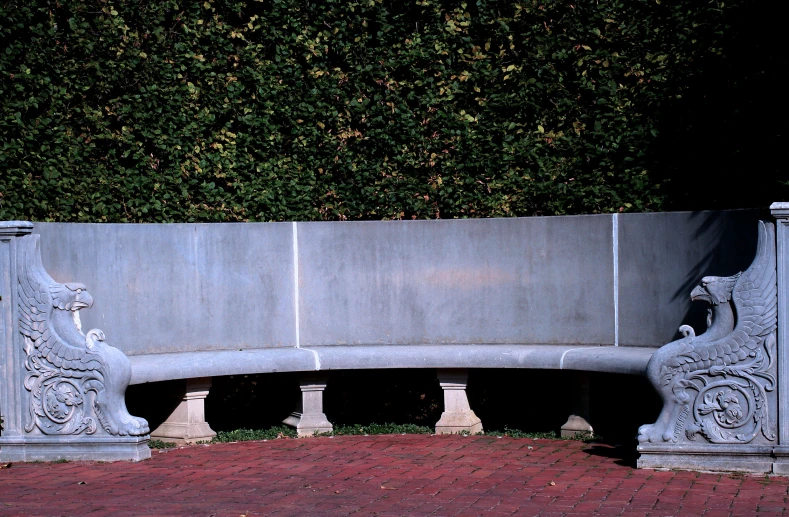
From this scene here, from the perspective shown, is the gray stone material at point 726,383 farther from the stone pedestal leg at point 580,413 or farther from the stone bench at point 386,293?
the stone pedestal leg at point 580,413

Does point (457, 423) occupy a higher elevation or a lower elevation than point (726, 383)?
lower

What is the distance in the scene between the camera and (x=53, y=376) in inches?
261

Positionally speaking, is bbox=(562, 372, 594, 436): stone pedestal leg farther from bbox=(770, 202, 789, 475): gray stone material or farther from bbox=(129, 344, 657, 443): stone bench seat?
bbox=(770, 202, 789, 475): gray stone material

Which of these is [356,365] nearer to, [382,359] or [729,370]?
[382,359]

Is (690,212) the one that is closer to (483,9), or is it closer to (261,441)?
(483,9)

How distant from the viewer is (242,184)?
846cm

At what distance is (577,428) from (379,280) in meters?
2.02

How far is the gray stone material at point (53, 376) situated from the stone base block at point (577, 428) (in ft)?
10.2

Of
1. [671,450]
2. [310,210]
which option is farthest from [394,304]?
[671,450]

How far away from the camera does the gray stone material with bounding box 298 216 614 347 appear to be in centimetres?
805

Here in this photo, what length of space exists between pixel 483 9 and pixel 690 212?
251cm

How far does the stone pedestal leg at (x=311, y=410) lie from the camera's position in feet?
25.8

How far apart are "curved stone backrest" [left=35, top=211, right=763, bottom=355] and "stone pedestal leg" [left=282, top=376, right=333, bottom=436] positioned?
480 millimetres

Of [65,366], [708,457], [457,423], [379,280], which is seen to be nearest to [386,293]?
Result: [379,280]
